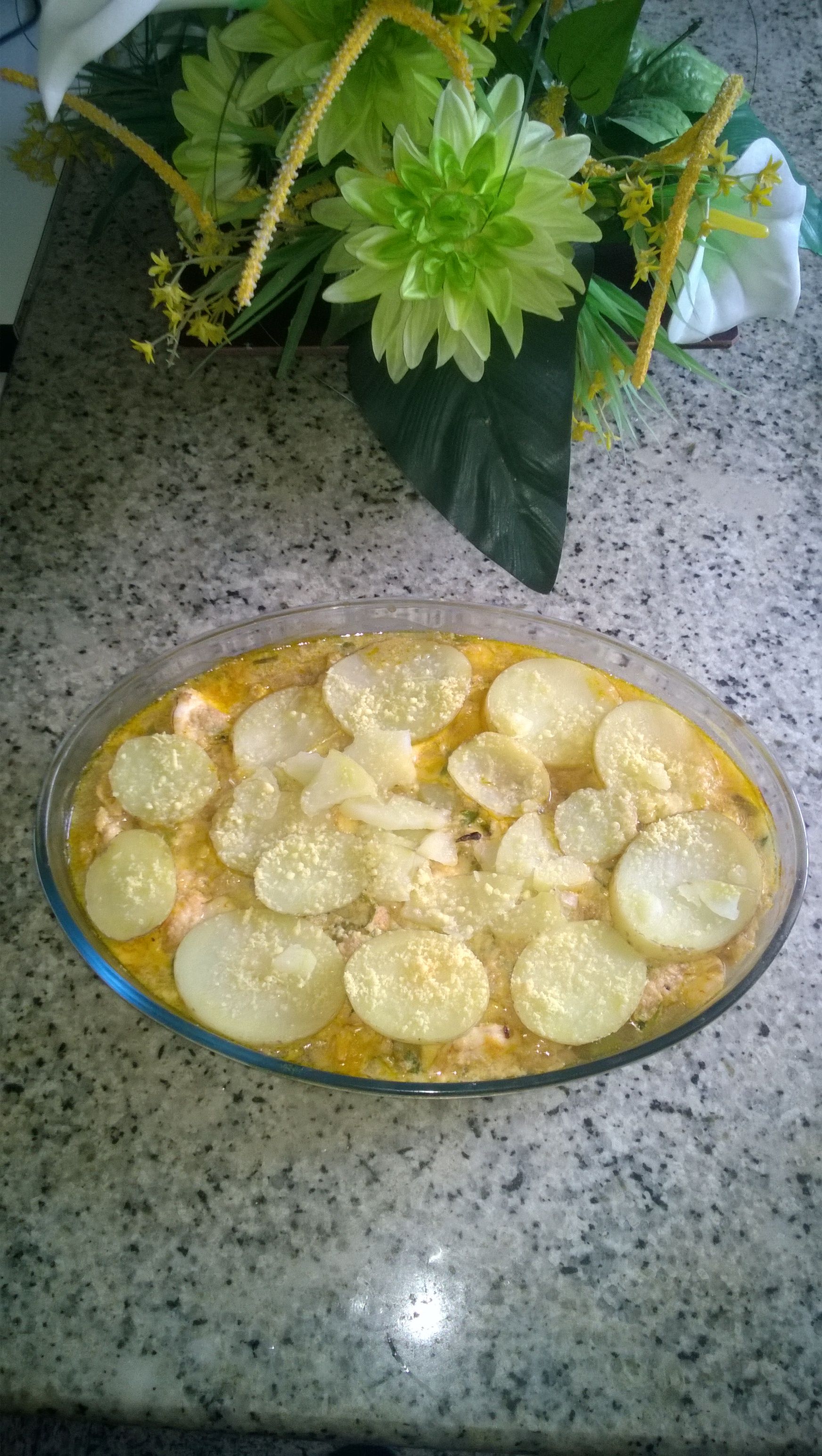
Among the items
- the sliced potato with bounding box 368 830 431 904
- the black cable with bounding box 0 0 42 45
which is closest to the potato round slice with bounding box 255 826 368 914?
the sliced potato with bounding box 368 830 431 904

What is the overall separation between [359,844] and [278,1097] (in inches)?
6.5

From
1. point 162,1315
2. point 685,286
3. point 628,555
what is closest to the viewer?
point 162,1315

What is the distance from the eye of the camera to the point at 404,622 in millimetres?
775

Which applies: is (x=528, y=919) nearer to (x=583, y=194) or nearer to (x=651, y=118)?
(x=583, y=194)

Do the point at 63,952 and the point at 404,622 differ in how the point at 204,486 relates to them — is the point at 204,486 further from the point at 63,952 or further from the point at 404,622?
the point at 63,952

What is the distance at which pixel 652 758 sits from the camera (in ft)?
2.37

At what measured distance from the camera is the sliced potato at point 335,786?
701mm

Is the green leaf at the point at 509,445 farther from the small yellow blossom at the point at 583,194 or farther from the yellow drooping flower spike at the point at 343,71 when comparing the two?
the yellow drooping flower spike at the point at 343,71

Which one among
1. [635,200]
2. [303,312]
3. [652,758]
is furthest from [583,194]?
[652,758]

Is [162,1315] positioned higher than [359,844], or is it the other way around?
[359,844]

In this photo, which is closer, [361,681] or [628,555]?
[361,681]

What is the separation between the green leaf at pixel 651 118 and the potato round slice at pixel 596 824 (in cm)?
44

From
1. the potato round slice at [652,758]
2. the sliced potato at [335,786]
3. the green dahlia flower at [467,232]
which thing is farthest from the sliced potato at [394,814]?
the green dahlia flower at [467,232]

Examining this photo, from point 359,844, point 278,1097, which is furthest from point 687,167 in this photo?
point 278,1097
